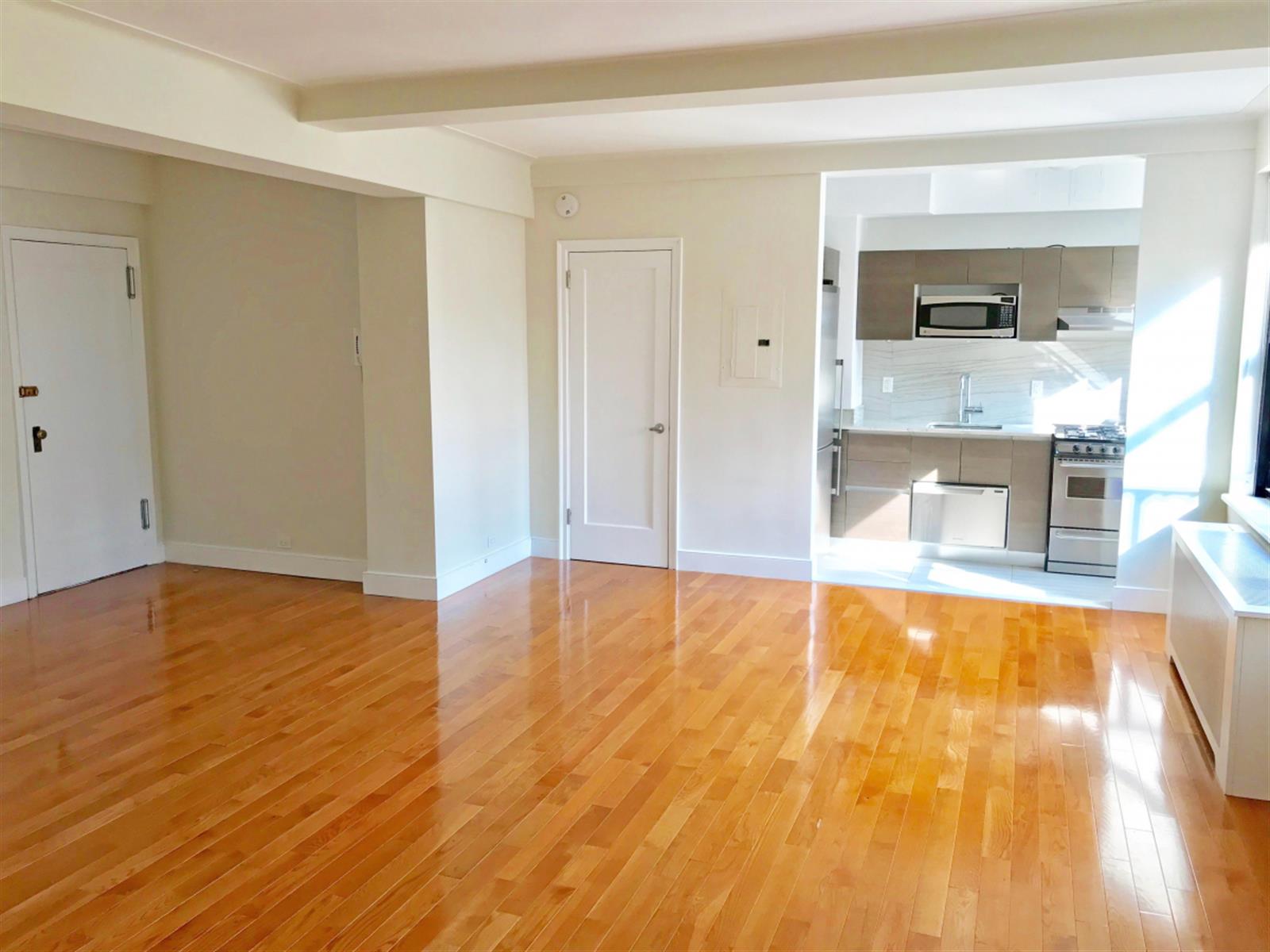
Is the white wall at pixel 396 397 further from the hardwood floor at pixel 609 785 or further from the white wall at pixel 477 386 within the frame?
the hardwood floor at pixel 609 785

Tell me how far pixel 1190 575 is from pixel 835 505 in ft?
10.5

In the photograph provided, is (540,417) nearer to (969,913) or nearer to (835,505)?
(835,505)

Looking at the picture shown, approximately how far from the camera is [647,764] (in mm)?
3695

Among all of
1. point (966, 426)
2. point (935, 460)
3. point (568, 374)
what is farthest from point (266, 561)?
point (966, 426)

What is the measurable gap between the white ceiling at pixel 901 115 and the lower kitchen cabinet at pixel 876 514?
8.62 ft

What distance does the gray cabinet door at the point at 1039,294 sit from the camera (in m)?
7.00

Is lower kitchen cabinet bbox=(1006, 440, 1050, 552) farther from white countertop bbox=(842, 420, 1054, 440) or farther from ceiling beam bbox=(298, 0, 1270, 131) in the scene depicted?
ceiling beam bbox=(298, 0, 1270, 131)

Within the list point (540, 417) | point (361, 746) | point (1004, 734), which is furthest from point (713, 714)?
point (540, 417)

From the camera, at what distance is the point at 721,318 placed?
634 centimetres

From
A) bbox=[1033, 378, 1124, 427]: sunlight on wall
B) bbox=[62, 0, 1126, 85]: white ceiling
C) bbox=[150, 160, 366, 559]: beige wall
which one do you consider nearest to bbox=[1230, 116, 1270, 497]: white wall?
bbox=[1033, 378, 1124, 427]: sunlight on wall

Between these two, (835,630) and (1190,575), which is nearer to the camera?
(1190,575)

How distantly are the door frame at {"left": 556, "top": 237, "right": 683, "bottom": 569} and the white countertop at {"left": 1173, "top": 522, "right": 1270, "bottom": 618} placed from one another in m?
2.93

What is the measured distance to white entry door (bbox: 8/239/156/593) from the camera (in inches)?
232

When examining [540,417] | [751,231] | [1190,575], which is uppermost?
[751,231]
